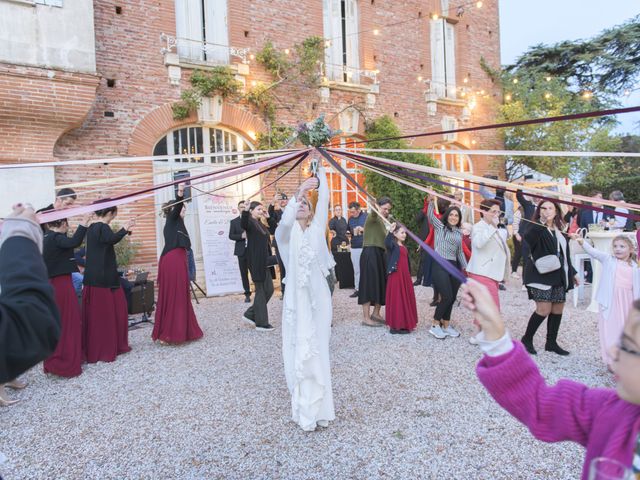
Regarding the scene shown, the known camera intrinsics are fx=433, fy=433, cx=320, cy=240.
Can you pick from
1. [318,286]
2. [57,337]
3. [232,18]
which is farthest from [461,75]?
[57,337]

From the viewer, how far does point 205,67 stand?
9898mm

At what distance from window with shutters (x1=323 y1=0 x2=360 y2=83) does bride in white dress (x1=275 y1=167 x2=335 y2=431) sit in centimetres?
918

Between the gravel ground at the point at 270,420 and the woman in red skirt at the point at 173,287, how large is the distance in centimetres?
25

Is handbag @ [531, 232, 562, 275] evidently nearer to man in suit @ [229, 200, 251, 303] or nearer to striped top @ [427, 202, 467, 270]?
striped top @ [427, 202, 467, 270]

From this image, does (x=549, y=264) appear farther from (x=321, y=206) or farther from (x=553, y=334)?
(x=321, y=206)

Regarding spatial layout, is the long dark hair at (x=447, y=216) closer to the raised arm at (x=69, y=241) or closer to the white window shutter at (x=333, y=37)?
the raised arm at (x=69, y=241)

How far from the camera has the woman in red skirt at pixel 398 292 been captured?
623 centimetres

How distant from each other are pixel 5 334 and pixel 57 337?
14 centimetres

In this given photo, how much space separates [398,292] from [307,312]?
2.97 metres

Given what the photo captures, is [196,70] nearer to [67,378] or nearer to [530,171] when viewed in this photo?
[67,378]

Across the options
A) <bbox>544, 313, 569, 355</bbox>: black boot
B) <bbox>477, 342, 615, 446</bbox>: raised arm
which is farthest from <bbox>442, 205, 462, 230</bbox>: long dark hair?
<bbox>477, 342, 615, 446</bbox>: raised arm

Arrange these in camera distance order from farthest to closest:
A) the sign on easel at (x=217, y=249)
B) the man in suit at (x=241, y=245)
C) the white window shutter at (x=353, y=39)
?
the white window shutter at (x=353, y=39)
the sign on easel at (x=217, y=249)
the man in suit at (x=241, y=245)

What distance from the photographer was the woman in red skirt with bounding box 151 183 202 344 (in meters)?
5.97

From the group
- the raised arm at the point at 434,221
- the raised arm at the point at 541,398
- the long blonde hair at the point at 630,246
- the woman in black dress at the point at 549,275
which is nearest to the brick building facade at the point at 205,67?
the raised arm at the point at 434,221
